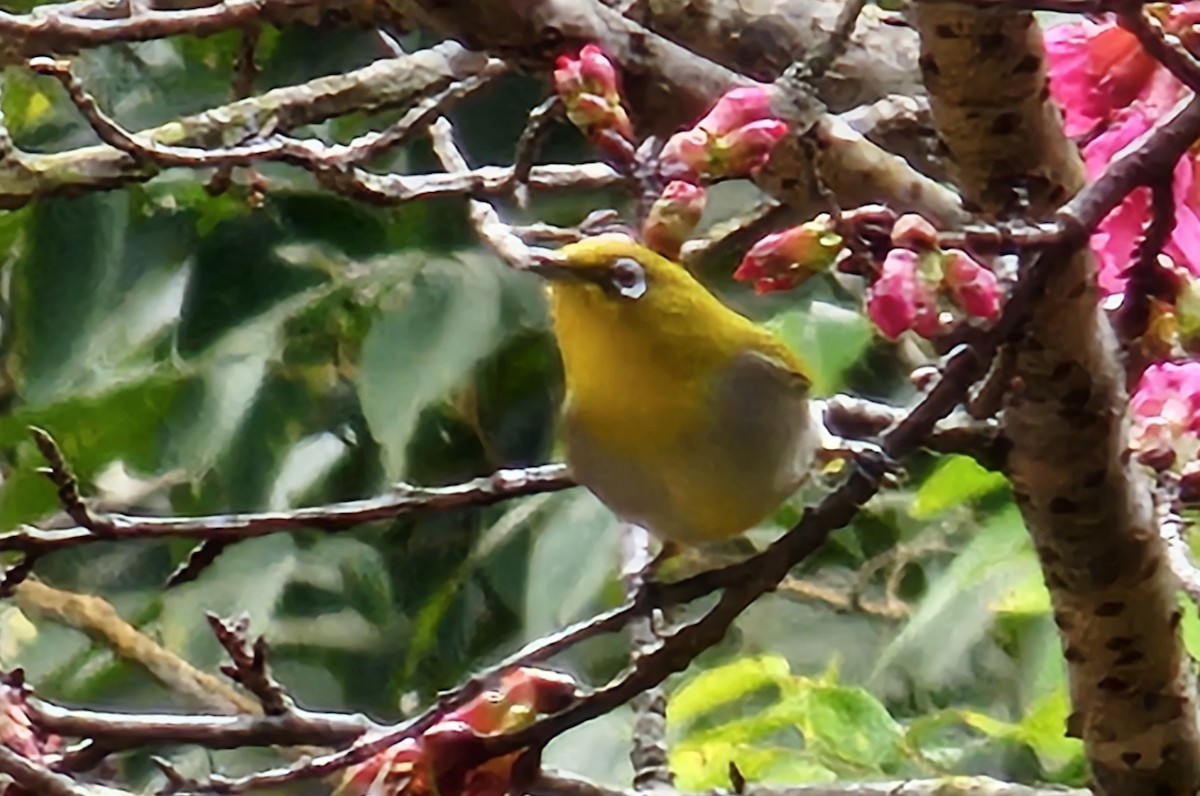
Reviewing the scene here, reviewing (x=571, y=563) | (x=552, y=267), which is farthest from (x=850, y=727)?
(x=552, y=267)

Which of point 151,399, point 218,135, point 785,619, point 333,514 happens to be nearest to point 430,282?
point 151,399

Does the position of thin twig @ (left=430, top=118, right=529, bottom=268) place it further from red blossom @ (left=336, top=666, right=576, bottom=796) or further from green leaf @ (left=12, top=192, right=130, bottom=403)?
green leaf @ (left=12, top=192, right=130, bottom=403)

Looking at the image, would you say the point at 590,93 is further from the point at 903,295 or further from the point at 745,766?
the point at 745,766

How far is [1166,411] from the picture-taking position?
1.48 feet

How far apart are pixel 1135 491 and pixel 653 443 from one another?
14 cm

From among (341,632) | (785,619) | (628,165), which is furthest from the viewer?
(341,632)

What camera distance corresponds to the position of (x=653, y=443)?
471 millimetres

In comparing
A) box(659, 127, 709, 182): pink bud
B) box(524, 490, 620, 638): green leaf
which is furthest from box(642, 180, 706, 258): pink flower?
box(524, 490, 620, 638): green leaf

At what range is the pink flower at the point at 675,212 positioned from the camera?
1.21 ft

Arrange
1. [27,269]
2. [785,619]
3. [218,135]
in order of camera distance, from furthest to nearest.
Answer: [785,619] < [27,269] < [218,135]

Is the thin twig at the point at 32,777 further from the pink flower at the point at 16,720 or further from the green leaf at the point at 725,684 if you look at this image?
the green leaf at the point at 725,684

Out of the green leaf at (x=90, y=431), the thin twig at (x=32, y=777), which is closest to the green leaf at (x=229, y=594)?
the green leaf at (x=90, y=431)

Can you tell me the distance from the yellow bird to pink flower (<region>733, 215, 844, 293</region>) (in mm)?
70

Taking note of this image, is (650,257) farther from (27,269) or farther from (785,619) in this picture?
(785,619)
